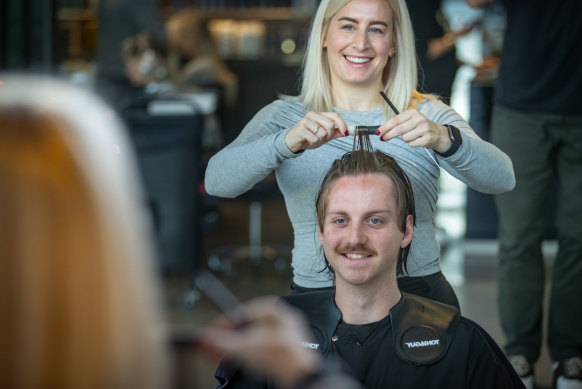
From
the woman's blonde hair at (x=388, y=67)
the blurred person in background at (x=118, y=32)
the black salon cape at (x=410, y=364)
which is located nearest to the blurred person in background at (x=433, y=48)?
the woman's blonde hair at (x=388, y=67)

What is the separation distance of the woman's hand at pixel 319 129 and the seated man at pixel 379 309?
0.09 meters

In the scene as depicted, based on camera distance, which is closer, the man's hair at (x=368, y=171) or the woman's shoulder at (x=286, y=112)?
the man's hair at (x=368, y=171)

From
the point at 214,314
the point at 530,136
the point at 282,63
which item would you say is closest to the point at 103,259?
the point at 530,136

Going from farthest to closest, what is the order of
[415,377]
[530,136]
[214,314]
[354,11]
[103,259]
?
[214,314], [530,136], [354,11], [415,377], [103,259]

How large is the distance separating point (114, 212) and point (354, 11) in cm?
127

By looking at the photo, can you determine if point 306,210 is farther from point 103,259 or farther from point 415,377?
point 103,259

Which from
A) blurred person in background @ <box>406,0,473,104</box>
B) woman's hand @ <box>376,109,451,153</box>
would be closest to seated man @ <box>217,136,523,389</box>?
woman's hand @ <box>376,109,451,153</box>

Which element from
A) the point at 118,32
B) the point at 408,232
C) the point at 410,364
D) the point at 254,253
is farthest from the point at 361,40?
the point at 118,32

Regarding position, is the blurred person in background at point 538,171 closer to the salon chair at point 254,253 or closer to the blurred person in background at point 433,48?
the blurred person in background at point 433,48

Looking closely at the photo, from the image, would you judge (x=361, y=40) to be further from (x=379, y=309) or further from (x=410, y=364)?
(x=410, y=364)

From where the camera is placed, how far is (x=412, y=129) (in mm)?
1635

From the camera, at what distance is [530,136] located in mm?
2764

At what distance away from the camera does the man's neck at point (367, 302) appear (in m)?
1.69

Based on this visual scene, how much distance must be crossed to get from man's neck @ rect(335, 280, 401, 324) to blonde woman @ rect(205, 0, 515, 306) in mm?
113
